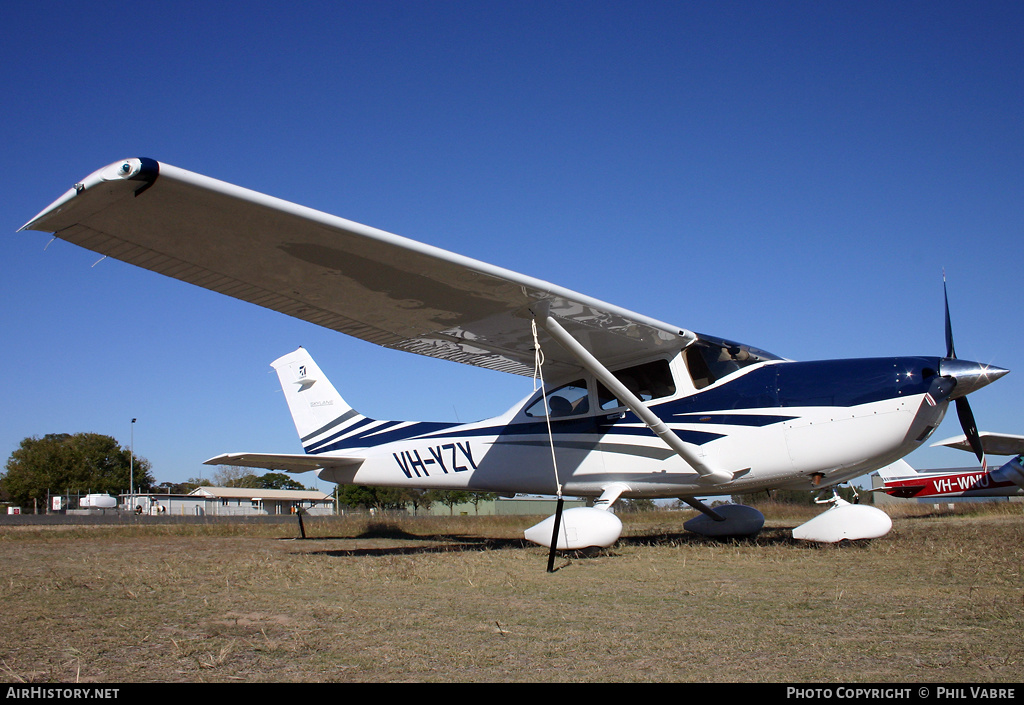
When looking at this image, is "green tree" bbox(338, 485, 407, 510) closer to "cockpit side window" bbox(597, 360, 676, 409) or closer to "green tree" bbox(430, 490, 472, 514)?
"green tree" bbox(430, 490, 472, 514)

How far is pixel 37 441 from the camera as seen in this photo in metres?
62.2

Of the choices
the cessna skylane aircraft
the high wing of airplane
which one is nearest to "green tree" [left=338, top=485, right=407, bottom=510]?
the high wing of airplane

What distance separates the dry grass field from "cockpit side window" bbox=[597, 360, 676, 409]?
225 cm

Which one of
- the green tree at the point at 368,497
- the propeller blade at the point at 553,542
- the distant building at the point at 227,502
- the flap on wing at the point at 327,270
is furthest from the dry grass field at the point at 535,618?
the distant building at the point at 227,502

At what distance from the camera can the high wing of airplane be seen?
68.0ft

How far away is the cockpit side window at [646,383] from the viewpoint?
8.85 m

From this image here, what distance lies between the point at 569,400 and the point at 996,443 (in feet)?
62.0

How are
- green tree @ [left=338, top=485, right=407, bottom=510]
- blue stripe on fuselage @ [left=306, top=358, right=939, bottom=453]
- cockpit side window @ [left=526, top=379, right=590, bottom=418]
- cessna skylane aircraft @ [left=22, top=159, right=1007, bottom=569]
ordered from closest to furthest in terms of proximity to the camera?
cessna skylane aircraft @ [left=22, top=159, right=1007, bottom=569] → blue stripe on fuselage @ [left=306, top=358, right=939, bottom=453] → cockpit side window @ [left=526, top=379, right=590, bottom=418] → green tree @ [left=338, top=485, right=407, bottom=510]

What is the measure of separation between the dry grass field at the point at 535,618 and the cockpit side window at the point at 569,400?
2.47 m

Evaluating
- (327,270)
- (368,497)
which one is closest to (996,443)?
(327,270)

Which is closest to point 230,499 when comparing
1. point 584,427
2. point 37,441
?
point 37,441

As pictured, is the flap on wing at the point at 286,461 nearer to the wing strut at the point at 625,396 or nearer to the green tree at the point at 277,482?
the wing strut at the point at 625,396

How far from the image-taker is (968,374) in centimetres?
729

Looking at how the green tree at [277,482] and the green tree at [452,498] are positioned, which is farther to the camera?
the green tree at [277,482]
